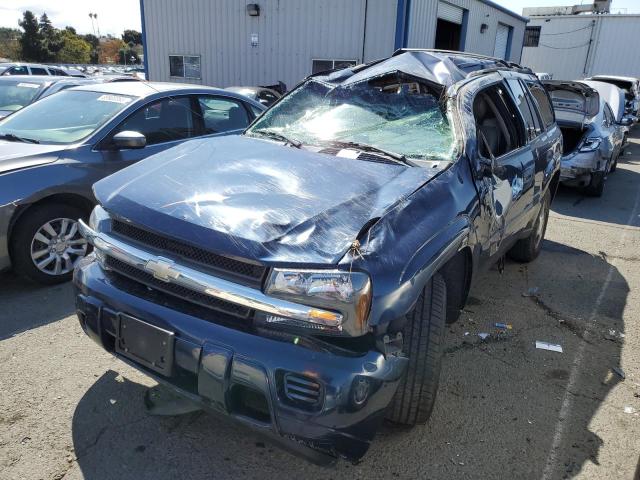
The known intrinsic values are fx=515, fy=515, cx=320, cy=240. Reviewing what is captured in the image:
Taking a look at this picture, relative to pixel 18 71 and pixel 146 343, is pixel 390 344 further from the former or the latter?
pixel 18 71

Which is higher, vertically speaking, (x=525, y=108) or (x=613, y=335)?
(x=525, y=108)

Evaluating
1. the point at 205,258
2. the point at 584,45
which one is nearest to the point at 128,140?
the point at 205,258

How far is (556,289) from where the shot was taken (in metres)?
4.74

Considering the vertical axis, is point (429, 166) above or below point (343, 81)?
below

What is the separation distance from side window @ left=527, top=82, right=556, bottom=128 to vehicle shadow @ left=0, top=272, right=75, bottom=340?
4.38m

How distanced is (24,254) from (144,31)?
→ 16.4 metres

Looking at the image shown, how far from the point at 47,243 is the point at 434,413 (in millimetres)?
3224

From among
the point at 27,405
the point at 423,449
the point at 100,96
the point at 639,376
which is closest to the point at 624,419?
the point at 639,376

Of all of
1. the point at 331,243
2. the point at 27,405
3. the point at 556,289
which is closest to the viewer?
the point at 331,243

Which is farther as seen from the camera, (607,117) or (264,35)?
(264,35)

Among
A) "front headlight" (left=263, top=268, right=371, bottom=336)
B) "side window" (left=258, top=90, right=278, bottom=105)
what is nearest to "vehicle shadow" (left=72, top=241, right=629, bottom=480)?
"front headlight" (left=263, top=268, right=371, bottom=336)

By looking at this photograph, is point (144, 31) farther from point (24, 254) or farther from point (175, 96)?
point (24, 254)

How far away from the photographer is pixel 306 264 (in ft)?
6.57

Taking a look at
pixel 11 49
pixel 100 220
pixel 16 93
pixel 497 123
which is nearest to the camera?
pixel 100 220
